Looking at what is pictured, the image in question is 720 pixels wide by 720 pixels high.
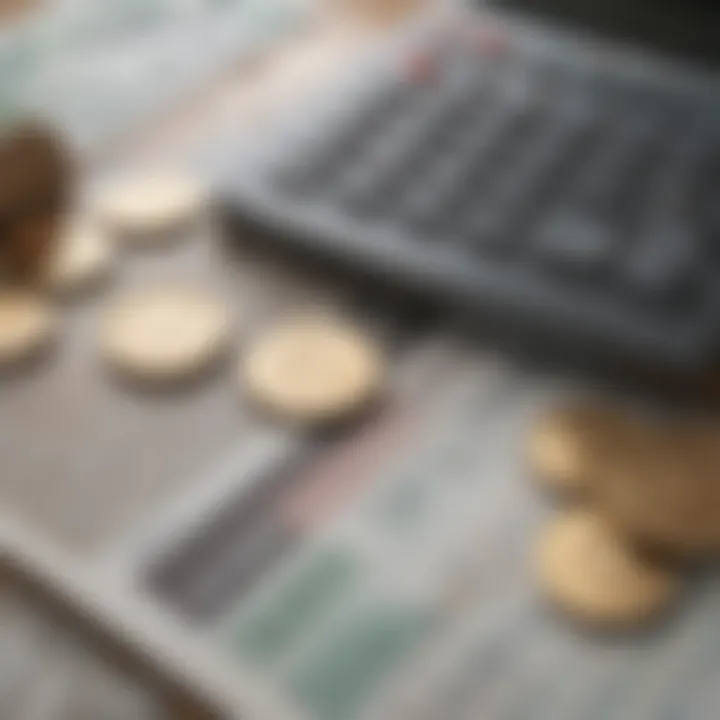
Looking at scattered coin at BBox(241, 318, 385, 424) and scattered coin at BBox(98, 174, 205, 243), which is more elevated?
scattered coin at BBox(98, 174, 205, 243)

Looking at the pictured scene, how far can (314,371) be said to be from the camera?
47 centimetres

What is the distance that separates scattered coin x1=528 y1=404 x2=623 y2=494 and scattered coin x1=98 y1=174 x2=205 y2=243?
0.21m

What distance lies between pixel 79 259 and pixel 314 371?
0.14 m

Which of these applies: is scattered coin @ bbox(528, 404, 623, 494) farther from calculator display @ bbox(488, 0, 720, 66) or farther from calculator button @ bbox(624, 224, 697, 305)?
calculator display @ bbox(488, 0, 720, 66)

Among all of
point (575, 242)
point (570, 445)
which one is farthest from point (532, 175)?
point (570, 445)

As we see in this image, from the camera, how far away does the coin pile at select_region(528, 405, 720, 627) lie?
14.8 inches

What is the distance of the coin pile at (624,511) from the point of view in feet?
1.24

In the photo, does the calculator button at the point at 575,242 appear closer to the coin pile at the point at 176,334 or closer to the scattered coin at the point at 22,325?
the coin pile at the point at 176,334

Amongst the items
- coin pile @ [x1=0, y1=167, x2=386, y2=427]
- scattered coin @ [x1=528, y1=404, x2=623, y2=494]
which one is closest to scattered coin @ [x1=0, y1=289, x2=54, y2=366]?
coin pile @ [x1=0, y1=167, x2=386, y2=427]

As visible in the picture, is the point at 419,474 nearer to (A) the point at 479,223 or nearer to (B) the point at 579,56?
(A) the point at 479,223

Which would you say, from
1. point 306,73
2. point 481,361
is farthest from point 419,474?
point 306,73

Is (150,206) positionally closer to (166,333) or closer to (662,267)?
(166,333)

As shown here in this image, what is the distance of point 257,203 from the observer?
0.53 metres

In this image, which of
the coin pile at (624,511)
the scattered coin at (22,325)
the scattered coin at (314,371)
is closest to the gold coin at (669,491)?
the coin pile at (624,511)
